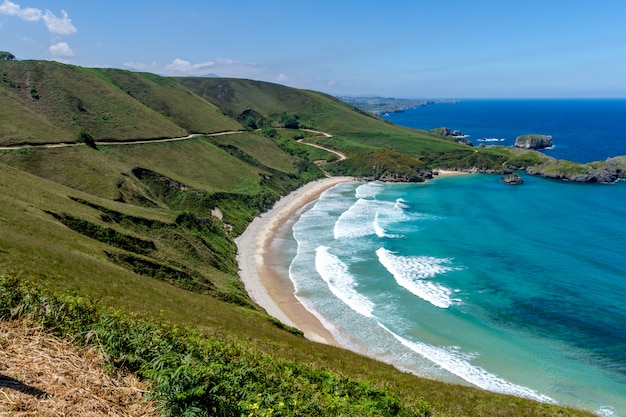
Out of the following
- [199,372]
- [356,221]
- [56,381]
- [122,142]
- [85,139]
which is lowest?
[356,221]

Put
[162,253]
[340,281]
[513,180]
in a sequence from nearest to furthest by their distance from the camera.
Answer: [162,253]
[340,281]
[513,180]

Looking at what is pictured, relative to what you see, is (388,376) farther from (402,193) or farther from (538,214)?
(402,193)

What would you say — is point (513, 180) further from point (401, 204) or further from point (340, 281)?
point (340, 281)

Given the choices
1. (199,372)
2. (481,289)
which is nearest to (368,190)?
(481,289)

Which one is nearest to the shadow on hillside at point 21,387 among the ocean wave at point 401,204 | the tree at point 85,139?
the tree at point 85,139

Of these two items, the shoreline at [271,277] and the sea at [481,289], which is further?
the shoreline at [271,277]

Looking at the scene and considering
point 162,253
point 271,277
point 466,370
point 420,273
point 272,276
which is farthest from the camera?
point 272,276

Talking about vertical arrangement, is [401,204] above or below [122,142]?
below

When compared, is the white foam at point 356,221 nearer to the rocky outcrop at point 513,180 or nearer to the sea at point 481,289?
the sea at point 481,289
